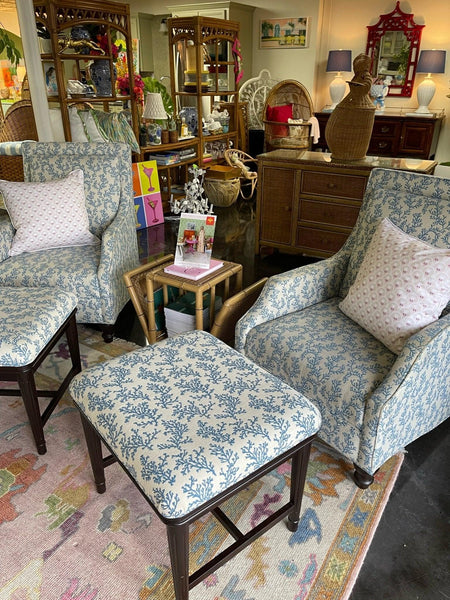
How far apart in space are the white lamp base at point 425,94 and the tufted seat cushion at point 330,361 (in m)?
4.69

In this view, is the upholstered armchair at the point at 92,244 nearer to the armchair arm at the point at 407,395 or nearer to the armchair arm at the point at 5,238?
the armchair arm at the point at 5,238

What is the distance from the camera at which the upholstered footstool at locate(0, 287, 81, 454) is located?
1.57 m

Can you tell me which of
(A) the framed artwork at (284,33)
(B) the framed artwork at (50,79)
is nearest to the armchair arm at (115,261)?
(B) the framed artwork at (50,79)

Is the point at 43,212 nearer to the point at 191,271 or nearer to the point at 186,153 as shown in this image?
the point at 191,271

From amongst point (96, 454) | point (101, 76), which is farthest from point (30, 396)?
point (101, 76)

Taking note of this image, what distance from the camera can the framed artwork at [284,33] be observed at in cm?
583

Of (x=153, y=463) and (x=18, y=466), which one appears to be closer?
(x=153, y=463)

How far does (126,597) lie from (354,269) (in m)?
1.40

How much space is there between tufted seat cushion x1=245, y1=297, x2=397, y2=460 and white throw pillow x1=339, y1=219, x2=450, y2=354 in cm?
7

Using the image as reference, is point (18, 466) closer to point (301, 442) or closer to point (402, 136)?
point (301, 442)

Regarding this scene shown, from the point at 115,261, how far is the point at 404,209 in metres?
1.33

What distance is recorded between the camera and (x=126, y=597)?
126cm

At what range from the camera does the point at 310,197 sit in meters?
3.15

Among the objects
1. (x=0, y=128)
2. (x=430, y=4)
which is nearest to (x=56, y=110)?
(x=0, y=128)
